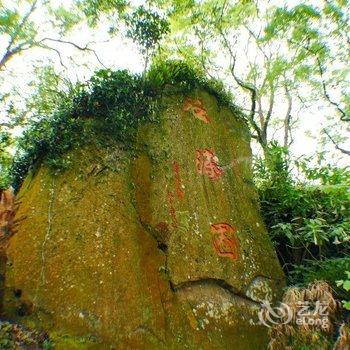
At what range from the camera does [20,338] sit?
3.23m

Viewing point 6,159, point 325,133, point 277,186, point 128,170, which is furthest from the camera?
point 325,133

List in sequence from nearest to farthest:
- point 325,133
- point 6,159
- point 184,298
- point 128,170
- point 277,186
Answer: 1. point 184,298
2. point 128,170
3. point 277,186
4. point 6,159
5. point 325,133

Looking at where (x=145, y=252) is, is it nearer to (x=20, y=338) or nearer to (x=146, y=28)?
(x=20, y=338)

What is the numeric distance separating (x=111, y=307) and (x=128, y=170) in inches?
78.1

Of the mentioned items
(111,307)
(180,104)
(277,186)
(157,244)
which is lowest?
(111,307)

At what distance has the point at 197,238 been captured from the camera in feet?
15.4

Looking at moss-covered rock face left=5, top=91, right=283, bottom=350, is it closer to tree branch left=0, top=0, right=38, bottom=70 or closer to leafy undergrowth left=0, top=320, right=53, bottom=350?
leafy undergrowth left=0, top=320, right=53, bottom=350

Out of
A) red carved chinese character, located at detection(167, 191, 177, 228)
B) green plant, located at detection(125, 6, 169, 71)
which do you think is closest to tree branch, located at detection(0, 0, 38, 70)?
green plant, located at detection(125, 6, 169, 71)

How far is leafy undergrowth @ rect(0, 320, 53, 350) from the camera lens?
→ 3.12 meters

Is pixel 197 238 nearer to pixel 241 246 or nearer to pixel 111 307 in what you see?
pixel 241 246

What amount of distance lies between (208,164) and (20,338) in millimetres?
3766

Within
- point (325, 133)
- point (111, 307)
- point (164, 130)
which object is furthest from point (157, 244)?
point (325, 133)

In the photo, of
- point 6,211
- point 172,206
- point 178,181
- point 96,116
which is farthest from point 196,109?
point 6,211

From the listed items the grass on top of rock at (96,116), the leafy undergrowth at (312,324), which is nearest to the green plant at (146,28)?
the grass on top of rock at (96,116)
